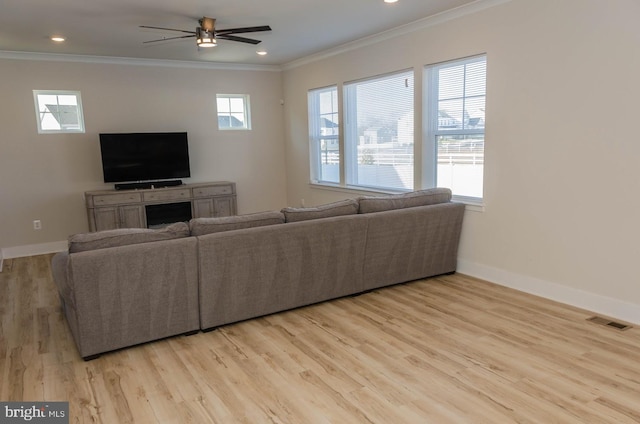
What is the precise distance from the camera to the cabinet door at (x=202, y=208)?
640cm

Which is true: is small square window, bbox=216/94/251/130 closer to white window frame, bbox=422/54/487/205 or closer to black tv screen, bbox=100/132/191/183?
black tv screen, bbox=100/132/191/183

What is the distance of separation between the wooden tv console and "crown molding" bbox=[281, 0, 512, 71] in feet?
7.53

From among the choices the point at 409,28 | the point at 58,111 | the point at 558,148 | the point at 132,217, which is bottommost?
the point at 132,217

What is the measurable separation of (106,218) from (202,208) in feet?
4.17

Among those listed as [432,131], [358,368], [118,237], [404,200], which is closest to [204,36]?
[118,237]

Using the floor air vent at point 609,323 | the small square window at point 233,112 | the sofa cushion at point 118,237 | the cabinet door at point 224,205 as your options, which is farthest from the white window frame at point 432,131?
the small square window at point 233,112

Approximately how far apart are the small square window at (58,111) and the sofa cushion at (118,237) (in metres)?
3.75

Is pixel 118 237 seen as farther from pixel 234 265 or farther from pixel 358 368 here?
pixel 358 368

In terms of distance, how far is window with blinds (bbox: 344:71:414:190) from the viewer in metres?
5.19

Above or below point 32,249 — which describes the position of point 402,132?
above

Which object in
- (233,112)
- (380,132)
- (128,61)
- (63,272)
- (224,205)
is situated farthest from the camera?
(233,112)

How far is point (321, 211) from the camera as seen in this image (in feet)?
12.1

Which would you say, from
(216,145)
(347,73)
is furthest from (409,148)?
(216,145)

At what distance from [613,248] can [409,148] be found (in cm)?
241
